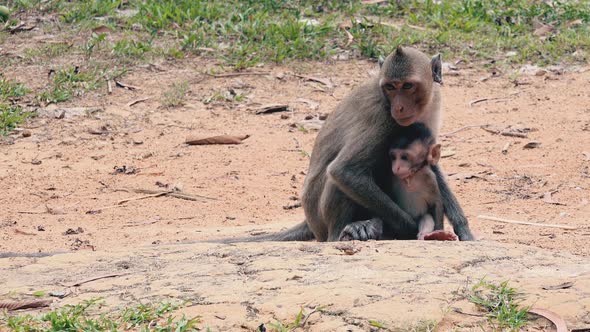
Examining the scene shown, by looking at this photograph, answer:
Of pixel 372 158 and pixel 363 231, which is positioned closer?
pixel 363 231

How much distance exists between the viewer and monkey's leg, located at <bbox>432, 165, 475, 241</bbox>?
24.7ft

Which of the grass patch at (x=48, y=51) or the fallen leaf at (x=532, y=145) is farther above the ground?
the fallen leaf at (x=532, y=145)

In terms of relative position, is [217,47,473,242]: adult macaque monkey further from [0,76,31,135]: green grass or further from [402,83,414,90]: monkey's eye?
[0,76,31,135]: green grass

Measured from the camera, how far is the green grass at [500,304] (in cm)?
475

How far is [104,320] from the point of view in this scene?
15.6 ft

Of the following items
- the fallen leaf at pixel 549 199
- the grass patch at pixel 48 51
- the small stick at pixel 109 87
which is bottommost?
the small stick at pixel 109 87

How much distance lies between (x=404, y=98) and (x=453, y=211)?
1.00m

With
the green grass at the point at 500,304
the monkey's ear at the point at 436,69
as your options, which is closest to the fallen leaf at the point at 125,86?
the monkey's ear at the point at 436,69

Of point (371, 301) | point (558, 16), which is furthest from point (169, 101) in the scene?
point (371, 301)

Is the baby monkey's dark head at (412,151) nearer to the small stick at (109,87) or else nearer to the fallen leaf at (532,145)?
the fallen leaf at (532,145)

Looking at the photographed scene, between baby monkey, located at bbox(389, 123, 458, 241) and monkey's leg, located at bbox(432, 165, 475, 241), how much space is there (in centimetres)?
9

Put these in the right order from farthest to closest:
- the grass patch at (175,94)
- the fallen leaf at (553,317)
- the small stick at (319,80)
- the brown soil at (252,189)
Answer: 1. the small stick at (319,80)
2. the grass patch at (175,94)
3. the brown soil at (252,189)
4. the fallen leaf at (553,317)

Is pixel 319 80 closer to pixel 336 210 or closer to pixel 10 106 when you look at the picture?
pixel 10 106

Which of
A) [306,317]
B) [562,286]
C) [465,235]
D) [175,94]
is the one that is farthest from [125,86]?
[562,286]
